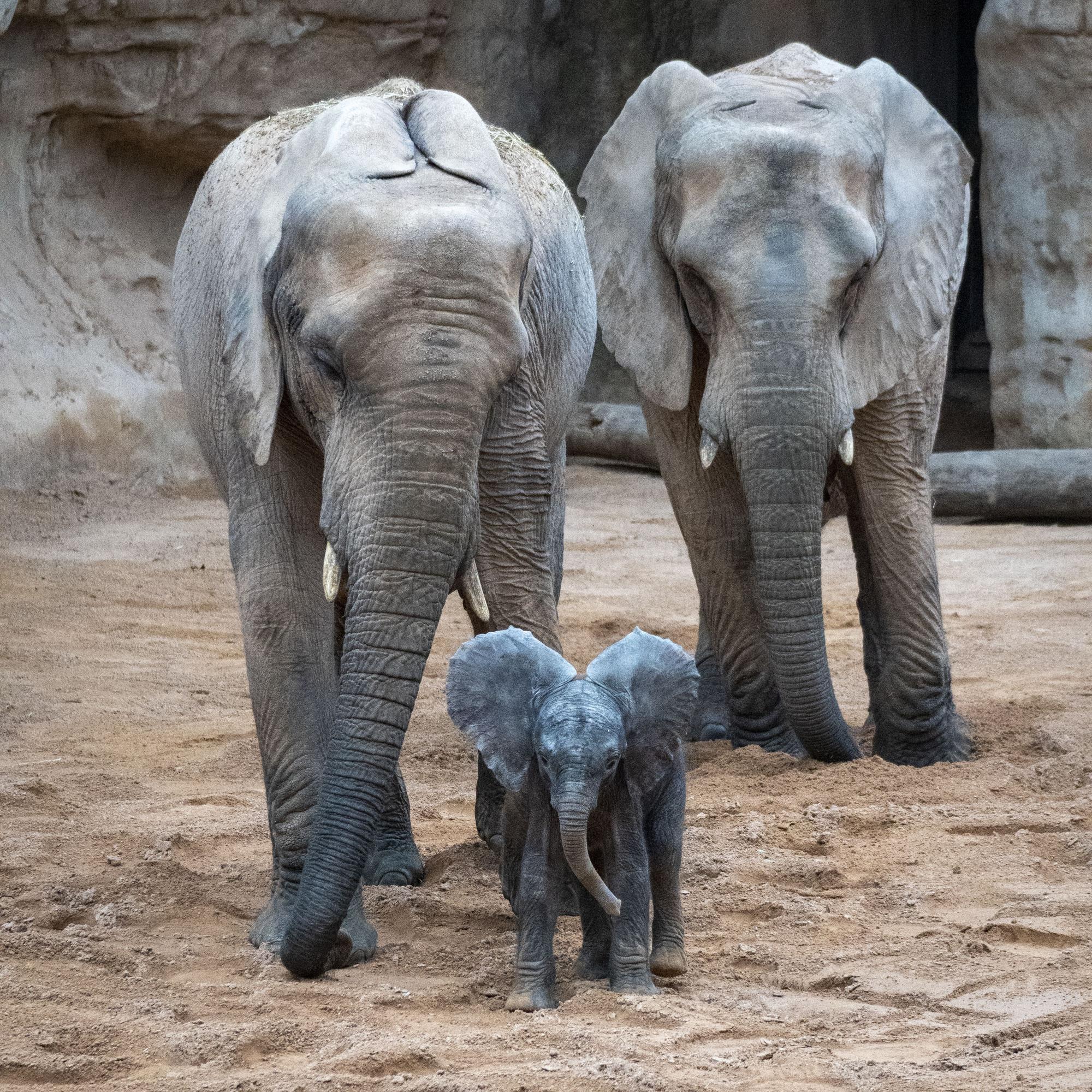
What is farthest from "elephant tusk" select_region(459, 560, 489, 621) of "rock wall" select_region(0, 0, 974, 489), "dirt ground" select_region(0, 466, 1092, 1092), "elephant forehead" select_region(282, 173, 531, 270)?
"rock wall" select_region(0, 0, 974, 489)

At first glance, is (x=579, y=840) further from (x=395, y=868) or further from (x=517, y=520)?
(x=395, y=868)

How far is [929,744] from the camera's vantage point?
A: 571 centimetres

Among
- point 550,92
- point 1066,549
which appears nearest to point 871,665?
point 1066,549

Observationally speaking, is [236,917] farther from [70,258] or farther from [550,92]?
[550,92]

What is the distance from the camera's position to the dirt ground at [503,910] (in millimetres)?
3152

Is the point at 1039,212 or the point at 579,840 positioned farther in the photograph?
the point at 1039,212

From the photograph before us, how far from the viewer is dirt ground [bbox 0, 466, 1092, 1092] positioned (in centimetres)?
315

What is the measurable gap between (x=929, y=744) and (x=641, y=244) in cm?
177

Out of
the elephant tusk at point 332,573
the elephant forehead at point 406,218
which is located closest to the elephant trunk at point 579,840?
the elephant tusk at point 332,573

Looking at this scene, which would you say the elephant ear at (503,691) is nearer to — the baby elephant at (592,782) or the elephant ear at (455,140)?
the baby elephant at (592,782)

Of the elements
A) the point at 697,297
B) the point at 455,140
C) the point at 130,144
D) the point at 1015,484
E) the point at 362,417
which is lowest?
the point at 1015,484

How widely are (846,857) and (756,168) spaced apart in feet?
6.60

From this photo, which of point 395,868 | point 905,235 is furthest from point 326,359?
point 905,235

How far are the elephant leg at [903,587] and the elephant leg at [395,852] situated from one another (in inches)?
68.9
